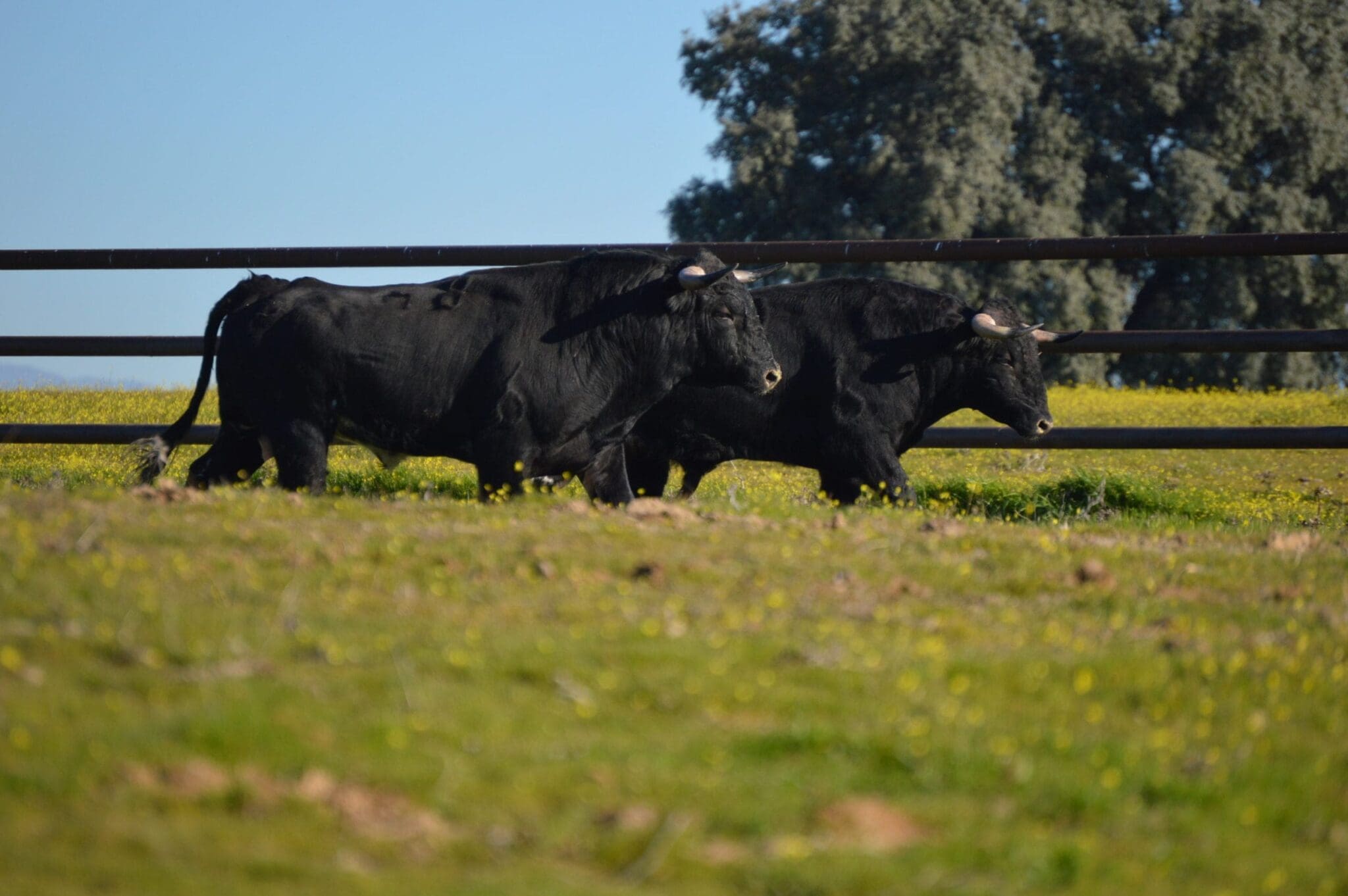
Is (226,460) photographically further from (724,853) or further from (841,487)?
(724,853)

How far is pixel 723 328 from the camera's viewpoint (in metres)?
9.79

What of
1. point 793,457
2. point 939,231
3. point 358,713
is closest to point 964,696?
point 358,713

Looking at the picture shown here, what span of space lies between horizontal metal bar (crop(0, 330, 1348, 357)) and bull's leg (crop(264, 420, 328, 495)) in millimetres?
2674

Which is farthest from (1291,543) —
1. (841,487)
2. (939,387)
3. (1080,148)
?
(1080,148)

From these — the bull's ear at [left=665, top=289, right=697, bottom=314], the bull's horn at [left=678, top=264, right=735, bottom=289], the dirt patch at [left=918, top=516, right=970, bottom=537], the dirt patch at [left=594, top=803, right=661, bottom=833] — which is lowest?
the dirt patch at [left=594, top=803, right=661, bottom=833]

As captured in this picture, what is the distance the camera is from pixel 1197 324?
1394 inches

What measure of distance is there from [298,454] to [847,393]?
362cm

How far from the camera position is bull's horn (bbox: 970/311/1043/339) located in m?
10.5

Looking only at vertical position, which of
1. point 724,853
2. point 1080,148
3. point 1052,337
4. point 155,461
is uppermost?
point 1080,148

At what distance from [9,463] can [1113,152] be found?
94.1ft

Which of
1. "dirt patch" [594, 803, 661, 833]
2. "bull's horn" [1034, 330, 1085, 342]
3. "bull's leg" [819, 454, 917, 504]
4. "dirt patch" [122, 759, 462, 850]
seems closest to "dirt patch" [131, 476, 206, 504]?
"dirt patch" [122, 759, 462, 850]

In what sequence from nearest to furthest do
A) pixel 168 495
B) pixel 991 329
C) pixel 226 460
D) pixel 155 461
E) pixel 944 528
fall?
pixel 168 495 → pixel 944 528 → pixel 226 460 → pixel 155 461 → pixel 991 329

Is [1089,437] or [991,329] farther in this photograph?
[1089,437]

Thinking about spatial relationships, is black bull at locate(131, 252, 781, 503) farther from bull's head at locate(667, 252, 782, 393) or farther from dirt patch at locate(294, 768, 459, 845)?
dirt patch at locate(294, 768, 459, 845)
